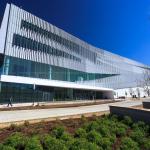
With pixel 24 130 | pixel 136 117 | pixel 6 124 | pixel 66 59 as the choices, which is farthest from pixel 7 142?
pixel 66 59

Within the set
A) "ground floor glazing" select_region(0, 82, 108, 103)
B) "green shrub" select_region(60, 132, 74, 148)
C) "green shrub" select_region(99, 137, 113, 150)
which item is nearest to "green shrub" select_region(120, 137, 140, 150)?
"green shrub" select_region(99, 137, 113, 150)

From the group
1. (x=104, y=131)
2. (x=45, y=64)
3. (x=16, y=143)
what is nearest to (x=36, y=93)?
(x=45, y=64)

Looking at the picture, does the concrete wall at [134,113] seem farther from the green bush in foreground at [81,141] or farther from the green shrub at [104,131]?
the green shrub at [104,131]

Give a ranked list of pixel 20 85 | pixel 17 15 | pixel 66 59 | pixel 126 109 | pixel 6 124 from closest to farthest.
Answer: pixel 6 124, pixel 126 109, pixel 20 85, pixel 17 15, pixel 66 59

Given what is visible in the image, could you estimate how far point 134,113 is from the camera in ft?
43.3

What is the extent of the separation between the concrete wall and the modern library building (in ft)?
76.2

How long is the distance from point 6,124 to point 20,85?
24835 mm

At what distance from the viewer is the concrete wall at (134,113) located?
12.1 metres

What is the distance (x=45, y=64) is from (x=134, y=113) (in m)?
32.9

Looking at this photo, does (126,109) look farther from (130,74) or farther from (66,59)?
(130,74)

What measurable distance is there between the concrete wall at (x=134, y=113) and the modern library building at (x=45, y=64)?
23227 mm

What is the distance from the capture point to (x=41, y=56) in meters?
43.0

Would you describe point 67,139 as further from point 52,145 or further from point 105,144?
point 105,144

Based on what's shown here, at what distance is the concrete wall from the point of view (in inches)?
474
